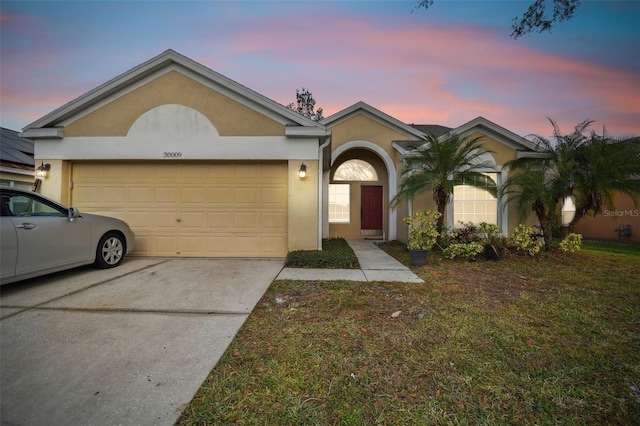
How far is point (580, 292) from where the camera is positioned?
4.77 meters

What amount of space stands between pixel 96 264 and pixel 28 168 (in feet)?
27.2

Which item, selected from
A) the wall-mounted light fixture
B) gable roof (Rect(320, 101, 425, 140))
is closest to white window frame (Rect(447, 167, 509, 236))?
gable roof (Rect(320, 101, 425, 140))

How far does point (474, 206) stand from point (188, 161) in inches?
381

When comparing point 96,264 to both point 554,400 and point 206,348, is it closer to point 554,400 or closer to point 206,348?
point 206,348

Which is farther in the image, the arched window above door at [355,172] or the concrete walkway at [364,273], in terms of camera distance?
the arched window above door at [355,172]

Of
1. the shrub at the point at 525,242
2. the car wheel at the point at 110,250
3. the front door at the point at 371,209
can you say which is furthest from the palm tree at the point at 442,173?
the car wheel at the point at 110,250

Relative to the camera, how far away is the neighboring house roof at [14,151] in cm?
955

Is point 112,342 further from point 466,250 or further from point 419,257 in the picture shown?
point 466,250

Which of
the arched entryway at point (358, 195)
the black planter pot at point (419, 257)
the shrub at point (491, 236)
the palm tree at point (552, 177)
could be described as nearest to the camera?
the black planter pot at point (419, 257)

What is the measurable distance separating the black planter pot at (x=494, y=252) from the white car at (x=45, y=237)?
30.4ft

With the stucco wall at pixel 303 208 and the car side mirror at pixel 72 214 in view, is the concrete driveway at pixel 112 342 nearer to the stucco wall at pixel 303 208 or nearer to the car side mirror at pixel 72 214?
the car side mirror at pixel 72 214

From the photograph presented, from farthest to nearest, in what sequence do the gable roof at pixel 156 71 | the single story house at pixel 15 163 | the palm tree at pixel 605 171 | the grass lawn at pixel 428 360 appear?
the single story house at pixel 15 163 < the palm tree at pixel 605 171 < the gable roof at pixel 156 71 < the grass lawn at pixel 428 360

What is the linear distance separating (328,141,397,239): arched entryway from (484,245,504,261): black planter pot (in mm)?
5341

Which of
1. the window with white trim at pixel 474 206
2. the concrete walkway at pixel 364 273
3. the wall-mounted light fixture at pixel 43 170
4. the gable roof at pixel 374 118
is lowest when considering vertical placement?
the concrete walkway at pixel 364 273
